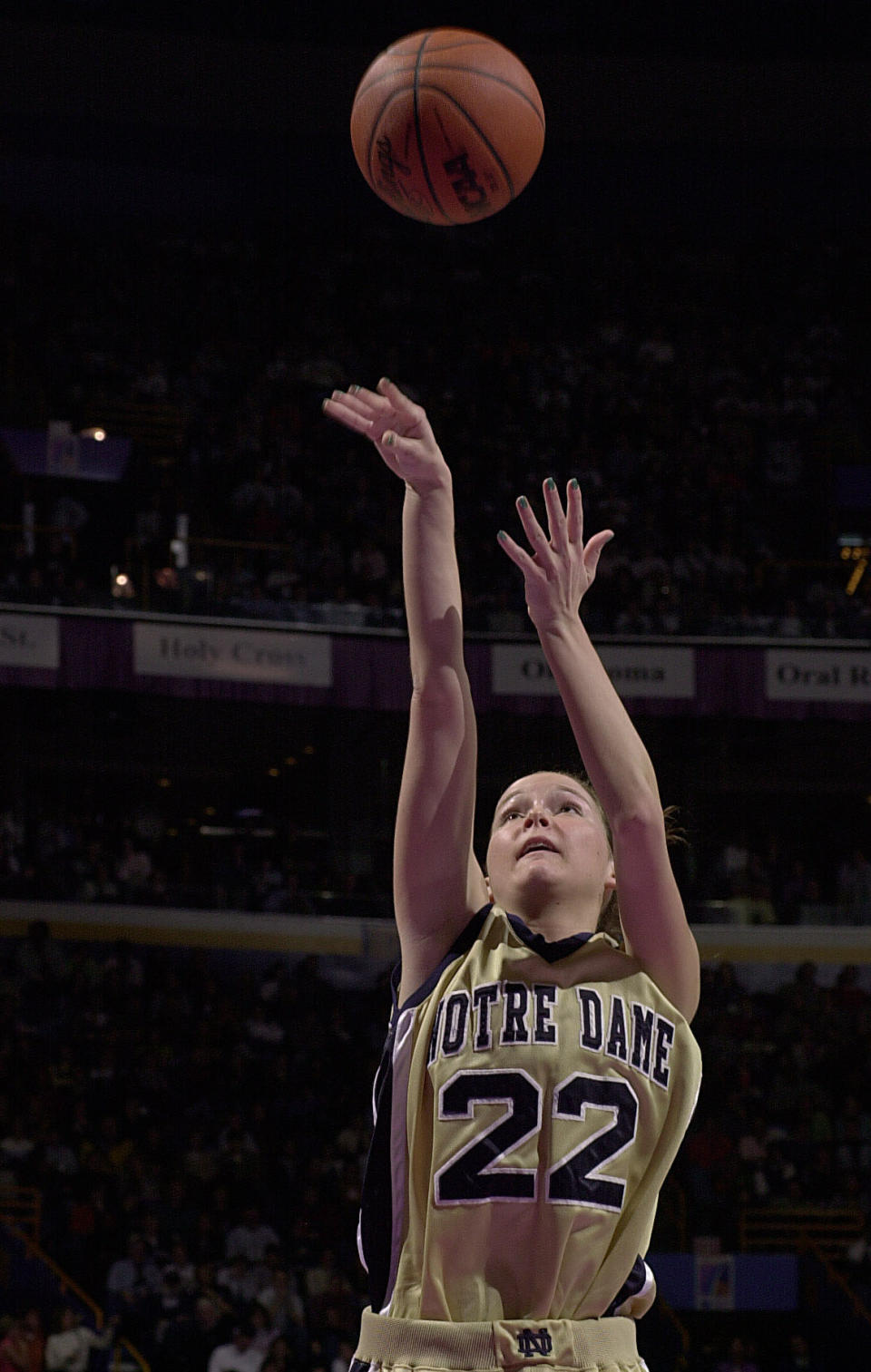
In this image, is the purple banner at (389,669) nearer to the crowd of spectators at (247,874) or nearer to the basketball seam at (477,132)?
the crowd of spectators at (247,874)

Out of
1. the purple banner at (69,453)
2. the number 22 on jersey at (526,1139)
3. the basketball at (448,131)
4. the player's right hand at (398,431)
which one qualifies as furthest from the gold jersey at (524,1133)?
the purple banner at (69,453)

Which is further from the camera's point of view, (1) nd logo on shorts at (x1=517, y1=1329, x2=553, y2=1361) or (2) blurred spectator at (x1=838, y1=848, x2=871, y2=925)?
(2) blurred spectator at (x1=838, y1=848, x2=871, y2=925)

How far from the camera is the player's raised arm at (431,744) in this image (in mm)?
2916

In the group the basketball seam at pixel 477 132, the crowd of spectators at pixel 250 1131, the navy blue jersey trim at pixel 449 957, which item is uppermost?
the basketball seam at pixel 477 132

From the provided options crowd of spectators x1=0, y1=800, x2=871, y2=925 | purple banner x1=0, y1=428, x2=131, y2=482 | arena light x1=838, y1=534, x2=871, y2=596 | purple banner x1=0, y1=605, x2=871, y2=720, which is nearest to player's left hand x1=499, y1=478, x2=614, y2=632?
purple banner x1=0, y1=605, x2=871, y2=720

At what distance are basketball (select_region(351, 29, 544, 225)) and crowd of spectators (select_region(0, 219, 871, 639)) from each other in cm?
1088

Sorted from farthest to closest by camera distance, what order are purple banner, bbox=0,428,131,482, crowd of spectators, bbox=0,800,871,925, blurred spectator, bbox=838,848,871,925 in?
purple banner, bbox=0,428,131,482 < blurred spectator, bbox=838,848,871,925 < crowd of spectators, bbox=0,800,871,925

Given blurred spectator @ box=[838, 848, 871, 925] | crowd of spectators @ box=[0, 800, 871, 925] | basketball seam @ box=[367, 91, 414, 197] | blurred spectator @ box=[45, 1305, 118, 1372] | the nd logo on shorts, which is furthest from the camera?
blurred spectator @ box=[838, 848, 871, 925]

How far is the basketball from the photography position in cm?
461

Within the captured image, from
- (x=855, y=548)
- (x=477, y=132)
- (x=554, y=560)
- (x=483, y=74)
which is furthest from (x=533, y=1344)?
(x=855, y=548)

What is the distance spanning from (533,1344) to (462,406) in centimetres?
1683

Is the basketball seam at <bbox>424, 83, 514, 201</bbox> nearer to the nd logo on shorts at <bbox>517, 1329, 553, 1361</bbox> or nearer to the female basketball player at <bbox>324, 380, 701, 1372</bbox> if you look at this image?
the female basketball player at <bbox>324, 380, 701, 1372</bbox>

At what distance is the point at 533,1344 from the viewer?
262 centimetres

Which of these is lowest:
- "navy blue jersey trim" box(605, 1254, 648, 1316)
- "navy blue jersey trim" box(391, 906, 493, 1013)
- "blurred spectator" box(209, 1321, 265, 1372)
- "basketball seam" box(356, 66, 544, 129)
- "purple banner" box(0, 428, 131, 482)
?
"blurred spectator" box(209, 1321, 265, 1372)
